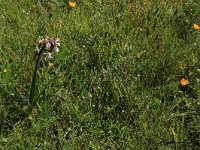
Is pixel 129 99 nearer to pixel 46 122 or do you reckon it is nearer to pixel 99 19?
pixel 46 122

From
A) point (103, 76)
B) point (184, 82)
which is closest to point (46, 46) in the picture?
point (103, 76)

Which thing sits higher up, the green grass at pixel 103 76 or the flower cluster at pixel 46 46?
the flower cluster at pixel 46 46

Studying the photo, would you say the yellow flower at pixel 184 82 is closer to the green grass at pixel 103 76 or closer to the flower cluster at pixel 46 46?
the green grass at pixel 103 76

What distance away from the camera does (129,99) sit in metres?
2.23

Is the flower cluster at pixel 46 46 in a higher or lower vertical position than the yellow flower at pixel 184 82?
higher

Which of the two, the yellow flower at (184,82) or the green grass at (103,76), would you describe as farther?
the yellow flower at (184,82)

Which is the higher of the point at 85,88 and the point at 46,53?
the point at 46,53

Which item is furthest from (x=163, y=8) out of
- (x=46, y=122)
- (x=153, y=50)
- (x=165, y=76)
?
(x=46, y=122)

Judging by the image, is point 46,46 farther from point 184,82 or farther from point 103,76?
point 184,82

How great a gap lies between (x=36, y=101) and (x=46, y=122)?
0.18m

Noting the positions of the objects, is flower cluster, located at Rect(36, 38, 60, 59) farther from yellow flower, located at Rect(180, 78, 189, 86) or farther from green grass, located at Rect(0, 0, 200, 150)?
yellow flower, located at Rect(180, 78, 189, 86)

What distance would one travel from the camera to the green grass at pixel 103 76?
208 centimetres

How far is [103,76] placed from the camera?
2.41 m

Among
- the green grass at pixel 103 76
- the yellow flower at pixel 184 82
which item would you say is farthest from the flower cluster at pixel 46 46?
the yellow flower at pixel 184 82
